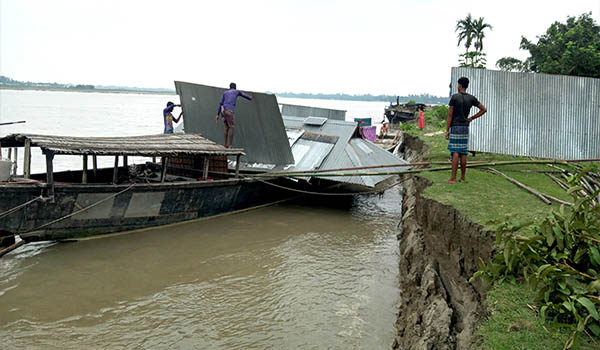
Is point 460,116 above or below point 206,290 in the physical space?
above

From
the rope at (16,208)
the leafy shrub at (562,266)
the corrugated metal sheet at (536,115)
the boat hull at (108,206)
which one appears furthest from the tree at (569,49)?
the rope at (16,208)

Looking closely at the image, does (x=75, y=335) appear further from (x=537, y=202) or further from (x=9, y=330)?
(x=537, y=202)

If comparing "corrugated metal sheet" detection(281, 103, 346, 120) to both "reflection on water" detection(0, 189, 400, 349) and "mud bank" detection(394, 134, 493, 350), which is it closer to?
"reflection on water" detection(0, 189, 400, 349)

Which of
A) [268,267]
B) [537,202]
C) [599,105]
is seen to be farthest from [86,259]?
[599,105]

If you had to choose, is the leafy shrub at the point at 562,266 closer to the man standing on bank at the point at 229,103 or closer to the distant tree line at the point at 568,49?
the man standing on bank at the point at 229,103

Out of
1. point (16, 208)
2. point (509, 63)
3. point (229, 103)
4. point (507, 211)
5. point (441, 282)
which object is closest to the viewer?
point (441, 282)

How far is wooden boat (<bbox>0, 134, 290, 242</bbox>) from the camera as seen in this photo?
728 cm

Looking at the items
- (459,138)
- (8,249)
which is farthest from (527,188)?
(8,249)

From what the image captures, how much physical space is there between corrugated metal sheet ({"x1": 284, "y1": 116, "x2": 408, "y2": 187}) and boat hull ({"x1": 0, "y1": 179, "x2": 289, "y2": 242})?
2487 mm

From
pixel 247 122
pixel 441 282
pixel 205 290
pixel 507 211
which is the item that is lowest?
pixel 205 290

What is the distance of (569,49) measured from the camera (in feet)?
59.8

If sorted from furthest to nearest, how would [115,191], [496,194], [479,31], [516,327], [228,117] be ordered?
[479,31]
[228,117]
[115,191]
[496,194]
[516,327]

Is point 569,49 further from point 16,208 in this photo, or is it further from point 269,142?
point 16,208

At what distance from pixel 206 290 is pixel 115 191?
321cm
